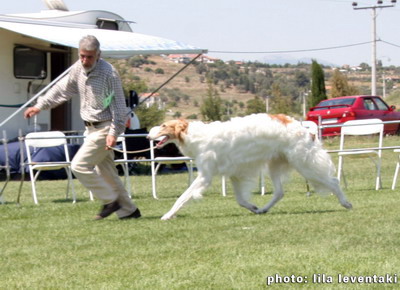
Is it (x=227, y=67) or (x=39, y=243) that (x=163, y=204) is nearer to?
(x=39, y=243)

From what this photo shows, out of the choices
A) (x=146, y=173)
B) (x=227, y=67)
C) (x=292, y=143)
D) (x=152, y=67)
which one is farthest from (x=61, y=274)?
(x=227, y=67)

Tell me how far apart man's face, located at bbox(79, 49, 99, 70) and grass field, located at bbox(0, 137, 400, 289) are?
62.4 inches

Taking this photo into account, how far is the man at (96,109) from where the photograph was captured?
28.2 feet

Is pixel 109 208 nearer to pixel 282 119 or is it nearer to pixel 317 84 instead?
pixel 282 119

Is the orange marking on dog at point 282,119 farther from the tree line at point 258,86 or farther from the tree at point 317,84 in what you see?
the tree at point 317,84

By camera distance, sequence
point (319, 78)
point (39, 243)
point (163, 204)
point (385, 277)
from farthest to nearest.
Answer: point (319, 78) → point (163, 204) → point (39, 243) → point (385, 277)

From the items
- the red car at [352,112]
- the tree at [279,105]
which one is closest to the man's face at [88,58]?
the red car at [352,112]

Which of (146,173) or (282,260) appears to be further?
(146,173)

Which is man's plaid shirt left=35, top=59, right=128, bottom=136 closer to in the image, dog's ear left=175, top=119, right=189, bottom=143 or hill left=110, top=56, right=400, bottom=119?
dog's ear left=175, top=119, right=189, bottom=143

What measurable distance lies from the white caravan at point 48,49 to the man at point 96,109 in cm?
484

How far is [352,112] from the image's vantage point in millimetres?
24234

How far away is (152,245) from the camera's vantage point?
7031mm

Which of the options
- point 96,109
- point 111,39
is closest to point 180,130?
point 96,109

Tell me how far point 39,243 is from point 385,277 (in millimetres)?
3349
